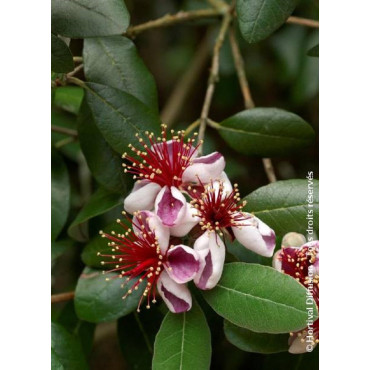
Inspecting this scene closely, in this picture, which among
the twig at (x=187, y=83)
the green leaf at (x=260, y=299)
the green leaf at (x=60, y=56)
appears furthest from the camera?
the twig at (x=187, y=83)

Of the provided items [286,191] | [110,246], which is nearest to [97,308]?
[110,246]

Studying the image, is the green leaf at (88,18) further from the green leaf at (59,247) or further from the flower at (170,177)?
the green leaf at (59,247)

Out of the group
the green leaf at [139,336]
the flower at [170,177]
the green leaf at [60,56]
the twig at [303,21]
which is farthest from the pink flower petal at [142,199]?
the twig at [303,21]

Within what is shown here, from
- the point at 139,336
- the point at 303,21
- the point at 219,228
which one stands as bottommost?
the point at 139,336

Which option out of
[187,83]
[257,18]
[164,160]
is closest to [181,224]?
[164,160]

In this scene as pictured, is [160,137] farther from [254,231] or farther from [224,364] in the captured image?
[224,364]

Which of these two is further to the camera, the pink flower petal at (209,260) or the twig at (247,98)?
the twig at (247,98)

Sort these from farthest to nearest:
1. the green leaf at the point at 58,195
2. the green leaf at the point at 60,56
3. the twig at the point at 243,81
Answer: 1. the twig at the point at 243,81
2. the green leaf at the point at 58,195
3. the green leaf at the point at 60,56

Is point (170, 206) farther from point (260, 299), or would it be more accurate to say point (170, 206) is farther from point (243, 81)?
point (243, 81)
